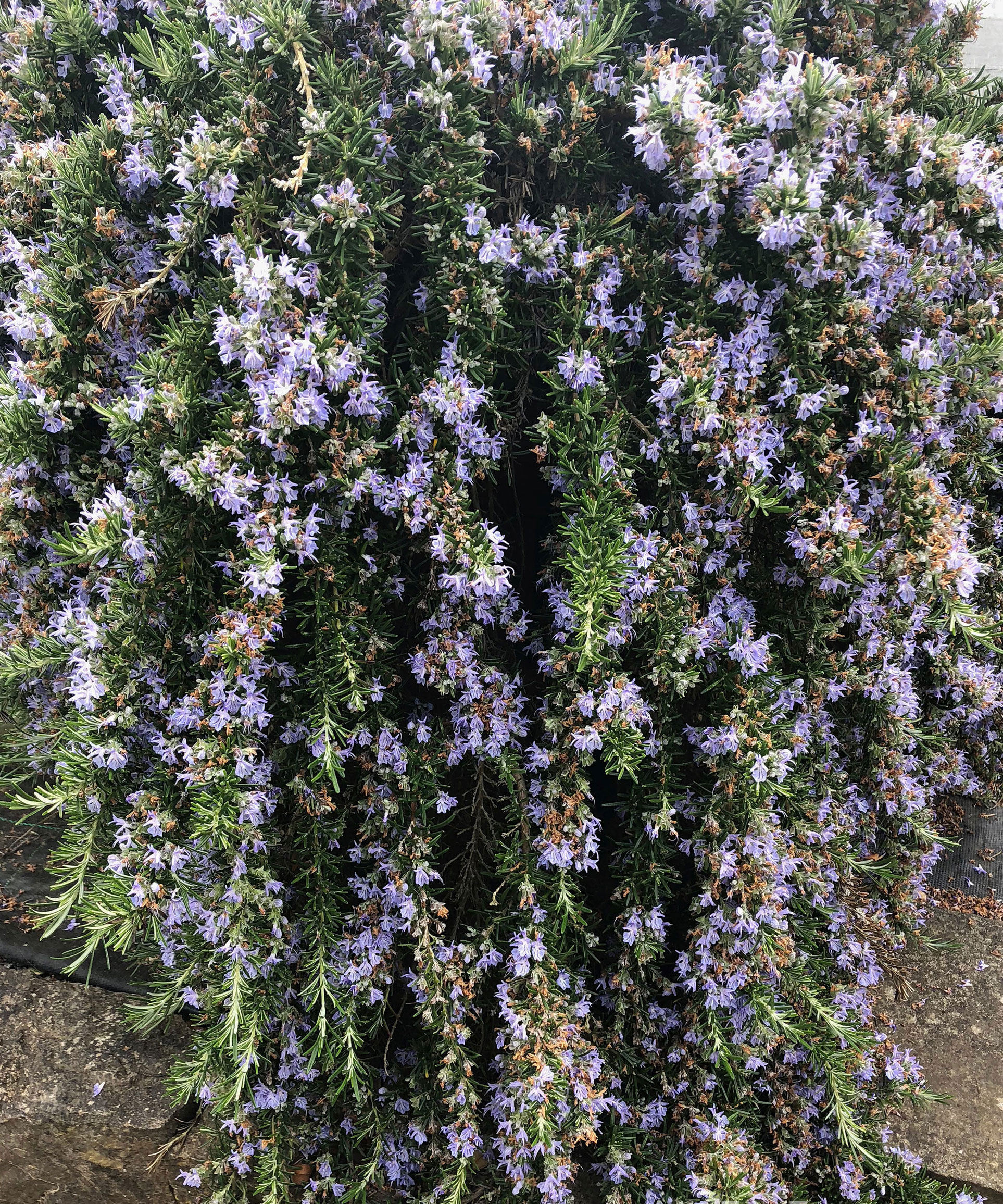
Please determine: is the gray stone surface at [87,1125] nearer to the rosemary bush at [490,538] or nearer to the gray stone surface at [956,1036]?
the rosemary bush at [490,538]

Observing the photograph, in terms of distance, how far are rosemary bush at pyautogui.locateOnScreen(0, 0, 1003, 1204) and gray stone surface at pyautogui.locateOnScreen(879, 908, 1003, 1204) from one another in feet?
0.89

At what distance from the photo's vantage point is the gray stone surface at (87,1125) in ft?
7.89

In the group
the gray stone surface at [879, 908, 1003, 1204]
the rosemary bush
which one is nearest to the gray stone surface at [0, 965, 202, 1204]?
the rosemary bush

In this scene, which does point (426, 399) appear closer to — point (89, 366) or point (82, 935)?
point (89, 366)

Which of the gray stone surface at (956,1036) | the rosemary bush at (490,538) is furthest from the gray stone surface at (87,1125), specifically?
the gray stone surface at (956,1036)

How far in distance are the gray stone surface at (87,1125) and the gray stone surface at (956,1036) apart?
93.6 inches

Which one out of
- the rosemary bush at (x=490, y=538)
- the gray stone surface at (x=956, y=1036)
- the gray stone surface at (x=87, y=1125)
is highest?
the rosemary bush at (x=490, y=538)

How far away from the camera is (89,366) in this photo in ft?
6.88

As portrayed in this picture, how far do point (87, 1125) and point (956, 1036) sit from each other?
295 centimetres

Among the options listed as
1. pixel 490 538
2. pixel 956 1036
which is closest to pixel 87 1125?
pixel 490 538

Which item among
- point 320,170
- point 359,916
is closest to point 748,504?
point 320,170

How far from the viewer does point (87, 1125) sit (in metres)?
2.42

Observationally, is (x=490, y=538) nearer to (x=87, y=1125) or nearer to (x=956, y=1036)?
(x=87, y=1125)

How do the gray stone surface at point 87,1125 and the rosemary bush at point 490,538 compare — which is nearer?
the rosemary bush at point 490,538
